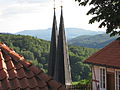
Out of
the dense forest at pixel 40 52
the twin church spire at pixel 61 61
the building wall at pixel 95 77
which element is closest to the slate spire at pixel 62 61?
the twin church spire at pixel 61 61

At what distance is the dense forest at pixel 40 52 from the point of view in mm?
71938

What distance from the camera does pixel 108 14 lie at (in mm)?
5711

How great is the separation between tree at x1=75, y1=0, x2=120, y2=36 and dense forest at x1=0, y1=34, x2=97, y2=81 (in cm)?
6237

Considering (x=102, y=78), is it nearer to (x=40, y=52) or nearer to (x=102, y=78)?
(x=102, y=78)

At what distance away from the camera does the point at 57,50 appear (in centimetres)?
2781

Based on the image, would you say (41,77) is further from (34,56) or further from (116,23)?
(34,56)

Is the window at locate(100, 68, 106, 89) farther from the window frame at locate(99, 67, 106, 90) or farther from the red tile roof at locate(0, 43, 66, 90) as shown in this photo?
the red tile roof at locate(0, 43, 66, 90)

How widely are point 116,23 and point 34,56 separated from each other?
73.9 m

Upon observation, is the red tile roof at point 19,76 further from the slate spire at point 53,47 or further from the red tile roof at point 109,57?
the slate spire at point 53,47

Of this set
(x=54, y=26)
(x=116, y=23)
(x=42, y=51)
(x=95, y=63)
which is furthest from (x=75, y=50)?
(x=116, y=23)

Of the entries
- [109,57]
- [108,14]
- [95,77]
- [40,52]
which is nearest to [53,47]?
[95,77]

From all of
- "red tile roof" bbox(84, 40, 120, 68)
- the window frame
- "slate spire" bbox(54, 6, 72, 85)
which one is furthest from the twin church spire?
the window frame

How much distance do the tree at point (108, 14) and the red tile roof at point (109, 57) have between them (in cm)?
861

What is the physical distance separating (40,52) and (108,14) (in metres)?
74.0
